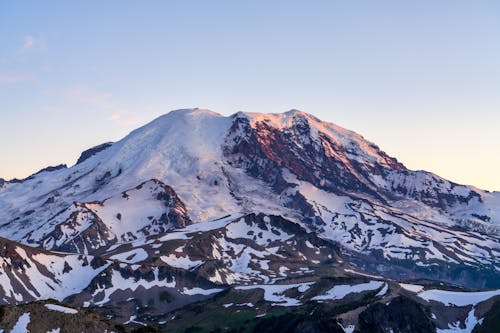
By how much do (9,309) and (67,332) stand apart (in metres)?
15.6

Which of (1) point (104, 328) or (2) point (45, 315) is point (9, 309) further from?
(1) point (104, 328)

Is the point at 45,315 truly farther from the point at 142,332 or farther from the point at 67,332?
the point at 142,332

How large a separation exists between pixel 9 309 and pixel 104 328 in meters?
22.7

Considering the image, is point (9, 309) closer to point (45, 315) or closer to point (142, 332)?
point (45, 315)

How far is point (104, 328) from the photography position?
18688 cm

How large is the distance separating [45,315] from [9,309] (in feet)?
28.0

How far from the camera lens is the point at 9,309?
188 m

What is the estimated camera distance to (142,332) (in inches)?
7259

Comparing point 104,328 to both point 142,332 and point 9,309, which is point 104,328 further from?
point 9,309

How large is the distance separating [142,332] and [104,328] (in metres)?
9.47

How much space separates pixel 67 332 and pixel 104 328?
842 centimetres

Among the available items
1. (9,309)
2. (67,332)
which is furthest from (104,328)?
(9,309)

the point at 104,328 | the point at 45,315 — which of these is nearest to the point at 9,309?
the point at 45,315

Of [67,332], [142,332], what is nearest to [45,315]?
[67,332]
